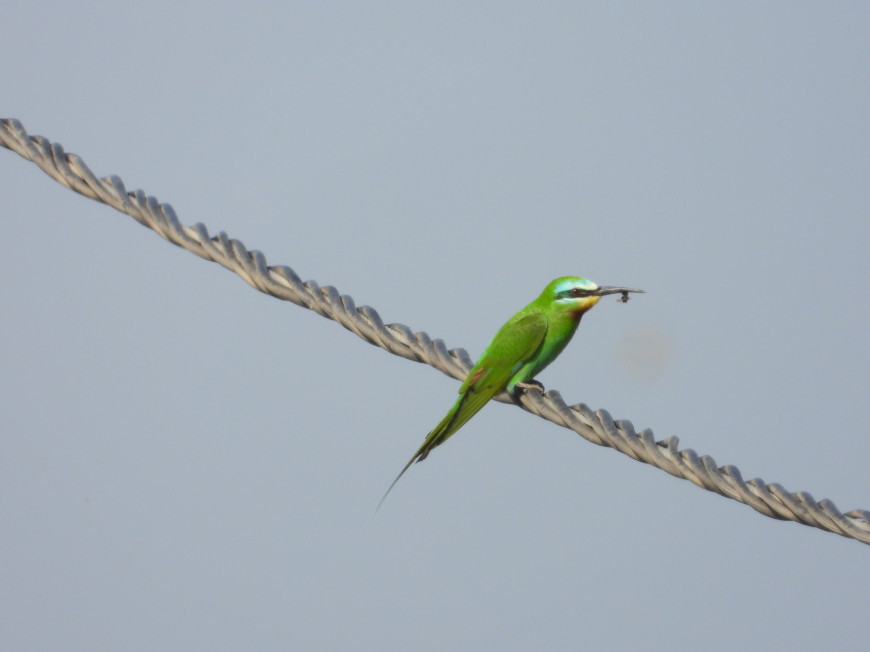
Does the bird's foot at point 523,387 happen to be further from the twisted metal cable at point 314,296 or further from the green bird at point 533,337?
the twisted metal cable at point 314,296

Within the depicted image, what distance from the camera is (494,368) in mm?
5500

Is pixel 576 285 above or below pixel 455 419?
above

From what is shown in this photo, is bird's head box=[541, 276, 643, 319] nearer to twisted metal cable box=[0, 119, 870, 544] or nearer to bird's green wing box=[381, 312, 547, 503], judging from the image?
bird's green wing box=[381, 312, 547, 503]

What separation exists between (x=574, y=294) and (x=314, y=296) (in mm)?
2053

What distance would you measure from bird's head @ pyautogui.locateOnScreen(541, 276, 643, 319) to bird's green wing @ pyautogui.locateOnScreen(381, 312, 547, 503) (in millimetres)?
124

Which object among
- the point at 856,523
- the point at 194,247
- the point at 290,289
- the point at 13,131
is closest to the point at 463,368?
the point at 290,289

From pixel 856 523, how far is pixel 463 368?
1.42 metres

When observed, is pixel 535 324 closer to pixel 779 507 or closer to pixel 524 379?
pixel 524 379

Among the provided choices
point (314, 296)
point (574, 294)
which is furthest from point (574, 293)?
point (314, 296)

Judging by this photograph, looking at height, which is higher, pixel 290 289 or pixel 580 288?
pixel 580 288

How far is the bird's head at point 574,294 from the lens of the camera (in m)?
5.69

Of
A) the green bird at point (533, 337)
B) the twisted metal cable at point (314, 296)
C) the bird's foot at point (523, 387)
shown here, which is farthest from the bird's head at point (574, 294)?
the twisted metal cable at point (314, 296)

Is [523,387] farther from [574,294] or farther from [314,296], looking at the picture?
[314,296]

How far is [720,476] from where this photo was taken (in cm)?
345
